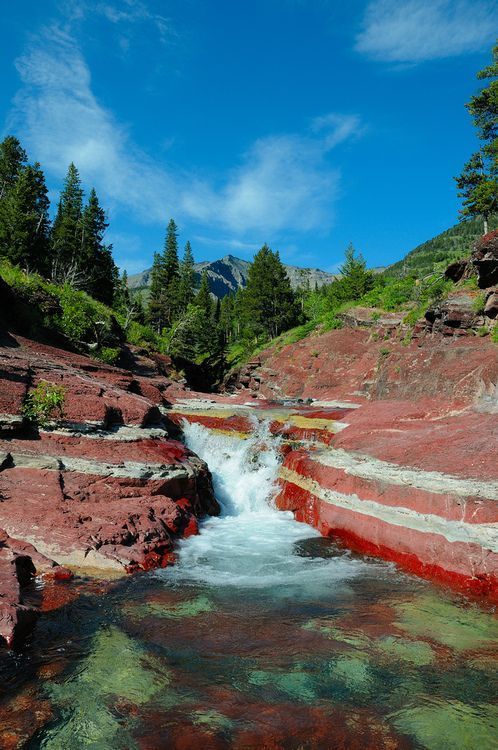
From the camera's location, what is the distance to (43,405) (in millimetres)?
11398

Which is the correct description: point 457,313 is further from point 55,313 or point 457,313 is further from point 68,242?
point 68,242

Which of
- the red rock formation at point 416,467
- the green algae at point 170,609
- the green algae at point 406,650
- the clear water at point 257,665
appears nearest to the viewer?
the clear water at point 257,665

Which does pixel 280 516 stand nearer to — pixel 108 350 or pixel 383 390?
pixel 383 390

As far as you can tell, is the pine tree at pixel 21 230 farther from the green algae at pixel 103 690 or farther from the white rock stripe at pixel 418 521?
the green algae at pixel 103 690

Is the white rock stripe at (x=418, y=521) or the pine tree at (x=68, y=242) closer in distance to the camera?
the white rock stripe at (x=418, y=521)

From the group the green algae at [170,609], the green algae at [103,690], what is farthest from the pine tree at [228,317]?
the green algae at [103,690]

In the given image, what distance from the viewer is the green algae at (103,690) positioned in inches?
168

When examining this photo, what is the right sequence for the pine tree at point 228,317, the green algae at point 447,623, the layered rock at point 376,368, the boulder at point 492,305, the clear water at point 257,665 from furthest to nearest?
1. the pine tree at point 228,317
2. the boulder at point 492,305
3. the layered rock at point 376,368
4. the green algae at point 447,623
5. the clear water at point 257,665

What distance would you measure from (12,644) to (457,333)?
A: 63.2ft

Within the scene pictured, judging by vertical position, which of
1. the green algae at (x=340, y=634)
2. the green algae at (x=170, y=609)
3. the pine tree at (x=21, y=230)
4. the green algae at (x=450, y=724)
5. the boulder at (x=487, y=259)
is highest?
the pine tree at (x=21, y=230)

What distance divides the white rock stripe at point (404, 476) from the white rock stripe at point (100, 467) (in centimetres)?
419

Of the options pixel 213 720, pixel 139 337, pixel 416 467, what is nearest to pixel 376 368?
pixel 416 467

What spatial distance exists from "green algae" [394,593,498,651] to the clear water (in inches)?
1.2

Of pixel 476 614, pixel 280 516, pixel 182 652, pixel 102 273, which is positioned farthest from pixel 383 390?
pixel 102 273
